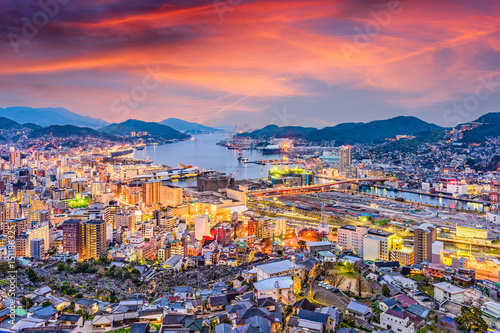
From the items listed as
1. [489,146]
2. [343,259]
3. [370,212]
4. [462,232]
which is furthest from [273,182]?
[489,146]

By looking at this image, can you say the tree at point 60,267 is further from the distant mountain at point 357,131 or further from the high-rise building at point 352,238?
the distant mountain at point 357,131

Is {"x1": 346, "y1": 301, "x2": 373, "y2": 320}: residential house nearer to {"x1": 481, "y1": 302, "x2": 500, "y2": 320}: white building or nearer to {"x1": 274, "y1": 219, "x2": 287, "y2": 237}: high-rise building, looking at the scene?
{"x1": 481, "y1": 302, "x2": 500, "y2": 320}: white building

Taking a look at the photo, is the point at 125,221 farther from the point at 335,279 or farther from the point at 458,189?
the point at 458,189

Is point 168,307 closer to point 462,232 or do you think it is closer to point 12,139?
point 462,232

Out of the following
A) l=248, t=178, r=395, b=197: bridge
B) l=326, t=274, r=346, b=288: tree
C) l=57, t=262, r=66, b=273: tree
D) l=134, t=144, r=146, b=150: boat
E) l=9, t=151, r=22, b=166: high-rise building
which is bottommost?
l=57, t=262, r=66, b=273: tree

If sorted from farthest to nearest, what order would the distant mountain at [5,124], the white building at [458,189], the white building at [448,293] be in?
1. the distant mountain at [5,124]
2. the white building at [458,189]
3. the white building at [448,293]

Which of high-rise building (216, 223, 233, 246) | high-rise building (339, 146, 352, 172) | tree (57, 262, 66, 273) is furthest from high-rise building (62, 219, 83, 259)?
high-rise building (339, 146, 352, 172)

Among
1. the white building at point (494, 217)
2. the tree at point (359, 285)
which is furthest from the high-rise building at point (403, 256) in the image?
the white building at point (494, 217)
